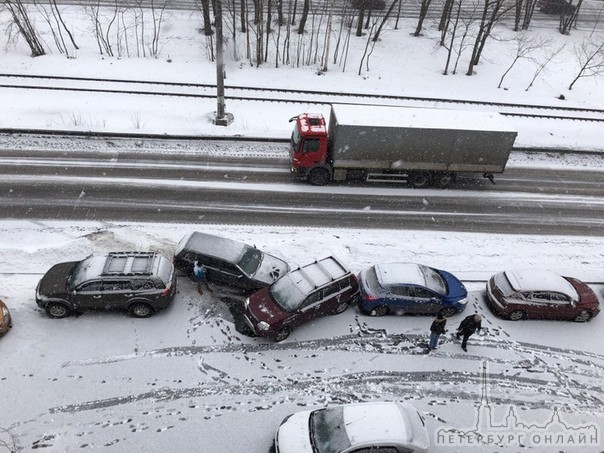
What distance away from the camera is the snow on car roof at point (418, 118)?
19281mm

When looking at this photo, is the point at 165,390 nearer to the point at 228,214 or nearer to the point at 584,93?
the point at 228,214

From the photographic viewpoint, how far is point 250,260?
15.0 meters

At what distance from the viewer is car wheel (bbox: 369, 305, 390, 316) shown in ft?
46.8

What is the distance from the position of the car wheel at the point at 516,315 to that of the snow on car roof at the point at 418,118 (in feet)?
26.7

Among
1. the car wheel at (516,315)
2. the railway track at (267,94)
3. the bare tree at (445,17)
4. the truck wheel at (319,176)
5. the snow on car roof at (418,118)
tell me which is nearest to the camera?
the car wheel at (516,315)

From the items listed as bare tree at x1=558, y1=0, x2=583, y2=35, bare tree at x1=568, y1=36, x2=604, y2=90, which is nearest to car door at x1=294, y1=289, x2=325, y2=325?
bare tree at x1=568, y1=36, x2=604, y2=90

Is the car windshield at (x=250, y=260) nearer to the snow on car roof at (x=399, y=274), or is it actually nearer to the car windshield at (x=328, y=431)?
the snow on car roof at (x=399, y=274)

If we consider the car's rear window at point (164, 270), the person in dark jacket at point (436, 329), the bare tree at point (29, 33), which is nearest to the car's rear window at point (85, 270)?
the car's rear window at point (164, 270)

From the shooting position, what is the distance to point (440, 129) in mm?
19156

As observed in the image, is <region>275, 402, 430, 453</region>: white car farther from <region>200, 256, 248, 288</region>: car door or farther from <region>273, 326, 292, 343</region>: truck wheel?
<region>200, 256, 248, 288</region>: car door

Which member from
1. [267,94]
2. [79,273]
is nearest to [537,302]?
[79,273]

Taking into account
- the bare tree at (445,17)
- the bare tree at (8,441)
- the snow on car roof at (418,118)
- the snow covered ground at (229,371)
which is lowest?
the bare tree at (8,441)

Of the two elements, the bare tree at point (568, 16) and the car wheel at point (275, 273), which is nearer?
Answer: the car wheel at point (275, 273)

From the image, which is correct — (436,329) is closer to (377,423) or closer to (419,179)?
(377,423)
